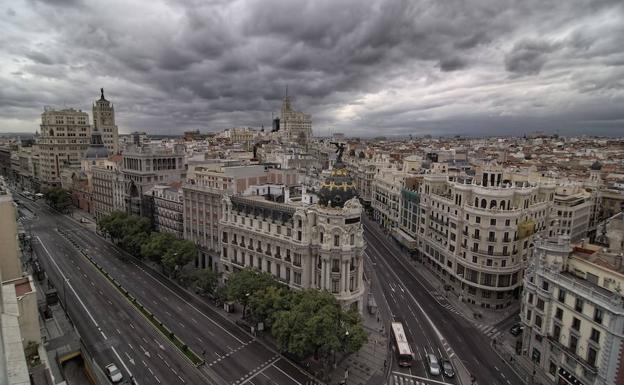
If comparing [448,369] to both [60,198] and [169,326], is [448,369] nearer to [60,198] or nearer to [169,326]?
[169,326]

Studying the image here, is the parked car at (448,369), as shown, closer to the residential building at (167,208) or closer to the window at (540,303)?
the window at (540,303)

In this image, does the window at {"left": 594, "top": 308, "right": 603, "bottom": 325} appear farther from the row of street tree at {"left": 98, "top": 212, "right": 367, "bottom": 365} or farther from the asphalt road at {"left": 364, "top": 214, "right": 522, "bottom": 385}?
the row of street tree at {"left": 98, "top": 212, "right": 367, "bottom": 365}

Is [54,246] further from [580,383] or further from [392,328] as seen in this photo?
[580,383]

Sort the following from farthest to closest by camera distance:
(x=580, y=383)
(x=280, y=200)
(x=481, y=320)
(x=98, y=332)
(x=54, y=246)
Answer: (x=54, y=246), (x=280, y=200), (x=481, y=320), (x=98, y=332), (x=580, y=383)

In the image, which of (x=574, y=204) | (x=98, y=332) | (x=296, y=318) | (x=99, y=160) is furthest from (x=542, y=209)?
(x=99, y=160)

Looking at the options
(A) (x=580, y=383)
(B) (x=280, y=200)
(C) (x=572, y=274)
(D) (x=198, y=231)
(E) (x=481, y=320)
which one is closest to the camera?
(A) (x=580, y=383)

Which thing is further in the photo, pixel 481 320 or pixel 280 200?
pixel 280 200

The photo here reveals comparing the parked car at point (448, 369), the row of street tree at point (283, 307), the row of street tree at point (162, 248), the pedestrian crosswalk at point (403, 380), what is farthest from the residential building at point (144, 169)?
the parked car at point (448, 369)
